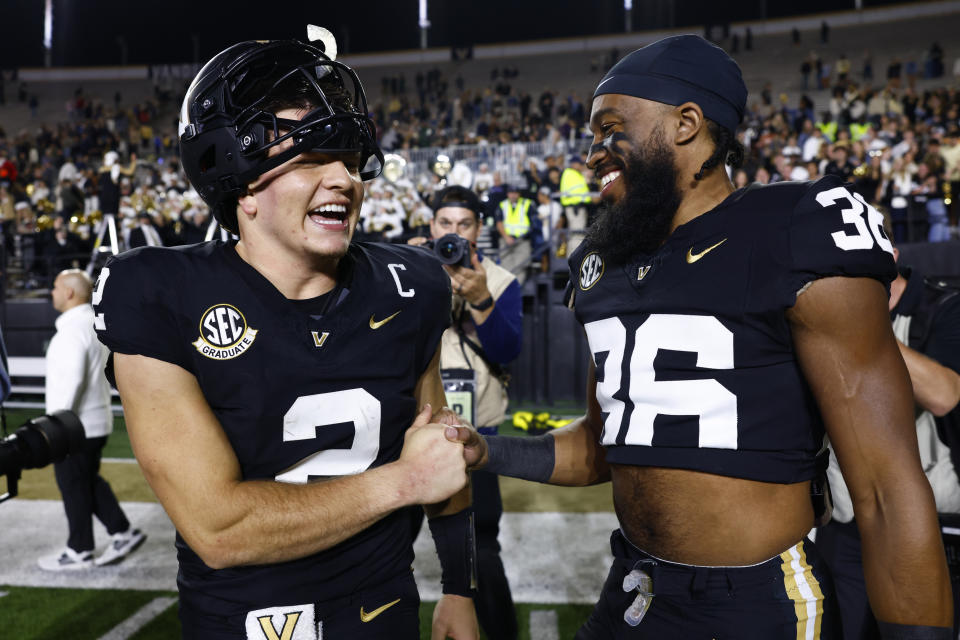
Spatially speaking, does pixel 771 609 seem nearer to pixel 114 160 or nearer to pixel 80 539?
pixel 80 539

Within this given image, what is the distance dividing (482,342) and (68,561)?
10.4 ft

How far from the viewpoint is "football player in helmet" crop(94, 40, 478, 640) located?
157 cm

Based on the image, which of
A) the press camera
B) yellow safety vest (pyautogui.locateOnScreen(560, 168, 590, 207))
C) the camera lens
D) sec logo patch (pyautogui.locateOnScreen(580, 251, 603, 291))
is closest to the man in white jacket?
the press camera

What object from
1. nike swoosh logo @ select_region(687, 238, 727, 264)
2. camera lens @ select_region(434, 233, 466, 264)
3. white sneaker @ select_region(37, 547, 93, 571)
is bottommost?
white sneaker @ select_region(37, 547, 93, 571)

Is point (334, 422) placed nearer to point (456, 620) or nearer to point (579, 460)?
point (456, 620)

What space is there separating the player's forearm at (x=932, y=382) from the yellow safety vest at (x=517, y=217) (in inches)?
358

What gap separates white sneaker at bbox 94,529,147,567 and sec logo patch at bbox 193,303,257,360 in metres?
4.00

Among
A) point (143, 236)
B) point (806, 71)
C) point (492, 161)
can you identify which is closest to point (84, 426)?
point (143, 236)

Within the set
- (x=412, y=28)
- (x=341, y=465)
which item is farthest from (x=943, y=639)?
(x=412, y=28)

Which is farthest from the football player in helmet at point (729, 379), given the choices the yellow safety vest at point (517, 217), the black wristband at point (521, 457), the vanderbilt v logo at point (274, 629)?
the yellow safety vest at point (517, 217)

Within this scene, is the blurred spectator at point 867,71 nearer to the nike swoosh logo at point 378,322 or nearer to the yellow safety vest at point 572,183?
the yellow safety vest at point 572,183

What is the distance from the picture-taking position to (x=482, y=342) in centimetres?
374

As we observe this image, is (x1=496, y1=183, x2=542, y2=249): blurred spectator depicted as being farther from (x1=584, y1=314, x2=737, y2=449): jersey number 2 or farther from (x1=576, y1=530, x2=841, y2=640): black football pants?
(x1=576, y1=530, x2=841, y2=640): black football pants

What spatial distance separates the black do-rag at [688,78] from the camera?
1.84 meters
